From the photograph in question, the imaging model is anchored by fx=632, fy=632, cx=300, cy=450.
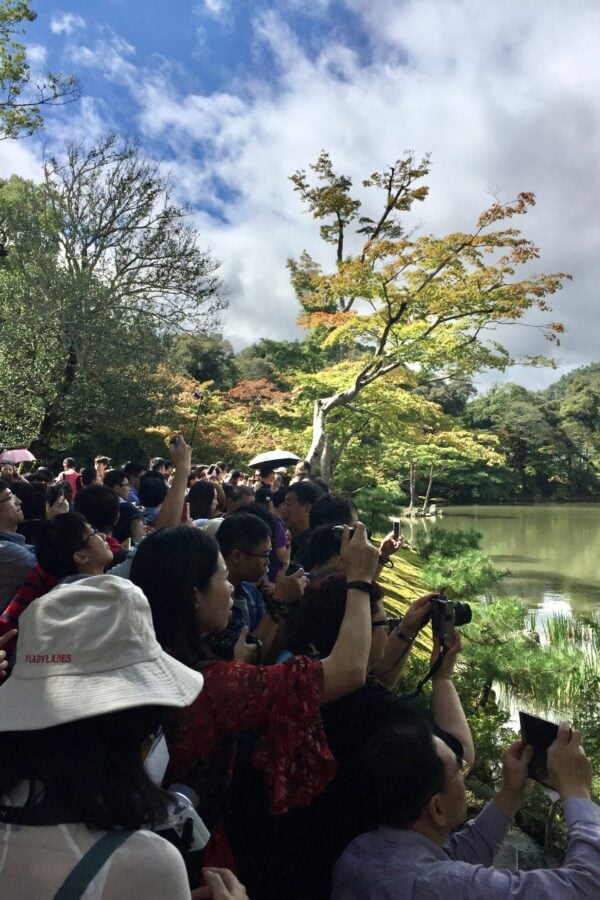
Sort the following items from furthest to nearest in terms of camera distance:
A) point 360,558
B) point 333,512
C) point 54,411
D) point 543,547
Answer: point 543,547 → point 54,411 → point 333,512 → point 360,558

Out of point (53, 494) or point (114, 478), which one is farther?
point (114, 478)

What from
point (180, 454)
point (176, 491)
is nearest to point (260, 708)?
point (176, 491)

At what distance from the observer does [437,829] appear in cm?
132

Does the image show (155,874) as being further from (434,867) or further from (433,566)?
(433,566)

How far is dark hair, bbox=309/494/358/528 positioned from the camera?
3234mm

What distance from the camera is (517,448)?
3080cm

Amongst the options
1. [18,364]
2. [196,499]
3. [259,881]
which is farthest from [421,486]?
[259,881]

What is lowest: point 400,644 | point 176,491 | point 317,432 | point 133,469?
point 400,644

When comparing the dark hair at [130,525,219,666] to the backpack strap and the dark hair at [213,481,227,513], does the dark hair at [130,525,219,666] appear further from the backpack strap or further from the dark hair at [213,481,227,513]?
the dark hair at [213,481,227,513]

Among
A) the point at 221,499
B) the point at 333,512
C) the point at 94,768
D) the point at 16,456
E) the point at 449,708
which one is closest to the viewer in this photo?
the point at 94,768

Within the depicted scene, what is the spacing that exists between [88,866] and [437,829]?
2.69ft

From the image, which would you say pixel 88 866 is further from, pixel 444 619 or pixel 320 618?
pixel 444 619

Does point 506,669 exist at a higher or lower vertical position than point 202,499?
lower

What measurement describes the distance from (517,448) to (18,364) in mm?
25482
